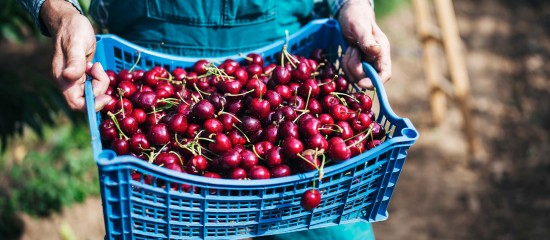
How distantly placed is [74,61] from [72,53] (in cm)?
3

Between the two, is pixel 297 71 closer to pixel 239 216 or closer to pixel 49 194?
pixel 239 216

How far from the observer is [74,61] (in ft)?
5.27

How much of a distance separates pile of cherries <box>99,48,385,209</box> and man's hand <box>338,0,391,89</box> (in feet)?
0.22

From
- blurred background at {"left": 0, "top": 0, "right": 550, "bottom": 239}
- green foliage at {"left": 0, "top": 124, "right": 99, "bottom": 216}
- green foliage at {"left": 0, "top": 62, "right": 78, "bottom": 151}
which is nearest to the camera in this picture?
green foliage at {"left": 0, "top": 62, "right": 78, "bottom": 151}

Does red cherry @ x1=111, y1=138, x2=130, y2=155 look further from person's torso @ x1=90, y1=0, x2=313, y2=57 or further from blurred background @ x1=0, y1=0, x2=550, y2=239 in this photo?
blurred background @ x1=0, y1=0, x2=550, y2=239

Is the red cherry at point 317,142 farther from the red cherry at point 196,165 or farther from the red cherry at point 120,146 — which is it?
the red cherry at point 120,146

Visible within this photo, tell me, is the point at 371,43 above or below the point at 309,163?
above

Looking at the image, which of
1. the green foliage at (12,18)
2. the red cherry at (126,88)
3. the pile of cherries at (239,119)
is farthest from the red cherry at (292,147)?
the green foliage at (12,18)

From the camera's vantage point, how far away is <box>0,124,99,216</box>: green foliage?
10.5ft

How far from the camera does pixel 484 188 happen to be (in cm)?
386

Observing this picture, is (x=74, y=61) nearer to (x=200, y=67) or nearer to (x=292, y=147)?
(x=200, y=67)

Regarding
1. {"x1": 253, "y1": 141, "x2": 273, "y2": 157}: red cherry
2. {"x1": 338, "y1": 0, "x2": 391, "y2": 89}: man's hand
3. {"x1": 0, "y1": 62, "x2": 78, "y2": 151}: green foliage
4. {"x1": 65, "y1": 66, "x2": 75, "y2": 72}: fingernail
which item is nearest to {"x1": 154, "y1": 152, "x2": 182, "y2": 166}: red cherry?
{"x1": 253, "y1": 141, "x2": 273, "y2": 157}: red cherry

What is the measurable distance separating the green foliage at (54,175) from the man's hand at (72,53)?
4.47ft

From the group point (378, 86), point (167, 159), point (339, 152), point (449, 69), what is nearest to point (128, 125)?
point (167, 159)
